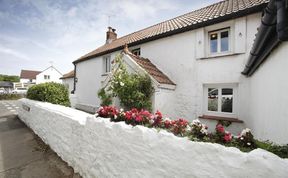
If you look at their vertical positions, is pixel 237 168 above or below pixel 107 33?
below

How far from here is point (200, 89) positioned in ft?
24.1

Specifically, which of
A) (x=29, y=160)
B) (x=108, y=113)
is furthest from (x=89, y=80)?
(x=108, y=113)

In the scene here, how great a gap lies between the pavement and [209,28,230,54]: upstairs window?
7005mm

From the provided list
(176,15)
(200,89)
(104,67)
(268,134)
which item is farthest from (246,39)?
(104,67)

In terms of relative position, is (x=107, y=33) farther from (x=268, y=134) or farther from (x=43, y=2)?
(x=268, y=134)

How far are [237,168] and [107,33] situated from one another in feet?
58.8

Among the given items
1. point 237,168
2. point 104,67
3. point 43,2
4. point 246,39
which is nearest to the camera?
point 237,168

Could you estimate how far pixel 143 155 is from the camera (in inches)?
112

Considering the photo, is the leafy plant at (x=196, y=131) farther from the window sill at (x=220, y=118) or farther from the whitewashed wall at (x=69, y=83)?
the whitewashed wall at (x=69, y=83)

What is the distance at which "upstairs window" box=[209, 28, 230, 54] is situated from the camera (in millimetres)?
7018

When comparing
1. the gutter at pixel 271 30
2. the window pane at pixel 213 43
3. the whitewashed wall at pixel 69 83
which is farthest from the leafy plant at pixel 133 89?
the whitewashed wall at pixel 69 83

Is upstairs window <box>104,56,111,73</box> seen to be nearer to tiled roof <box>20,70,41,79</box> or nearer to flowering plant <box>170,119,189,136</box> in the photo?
flowering plant <box>170,119,189,136</box>

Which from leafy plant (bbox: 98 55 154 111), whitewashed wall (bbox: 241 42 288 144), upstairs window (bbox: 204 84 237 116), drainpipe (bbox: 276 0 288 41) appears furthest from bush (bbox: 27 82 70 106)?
drainpipe (bbox: 276 0 288 41)

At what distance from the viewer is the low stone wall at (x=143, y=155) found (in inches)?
72.3
